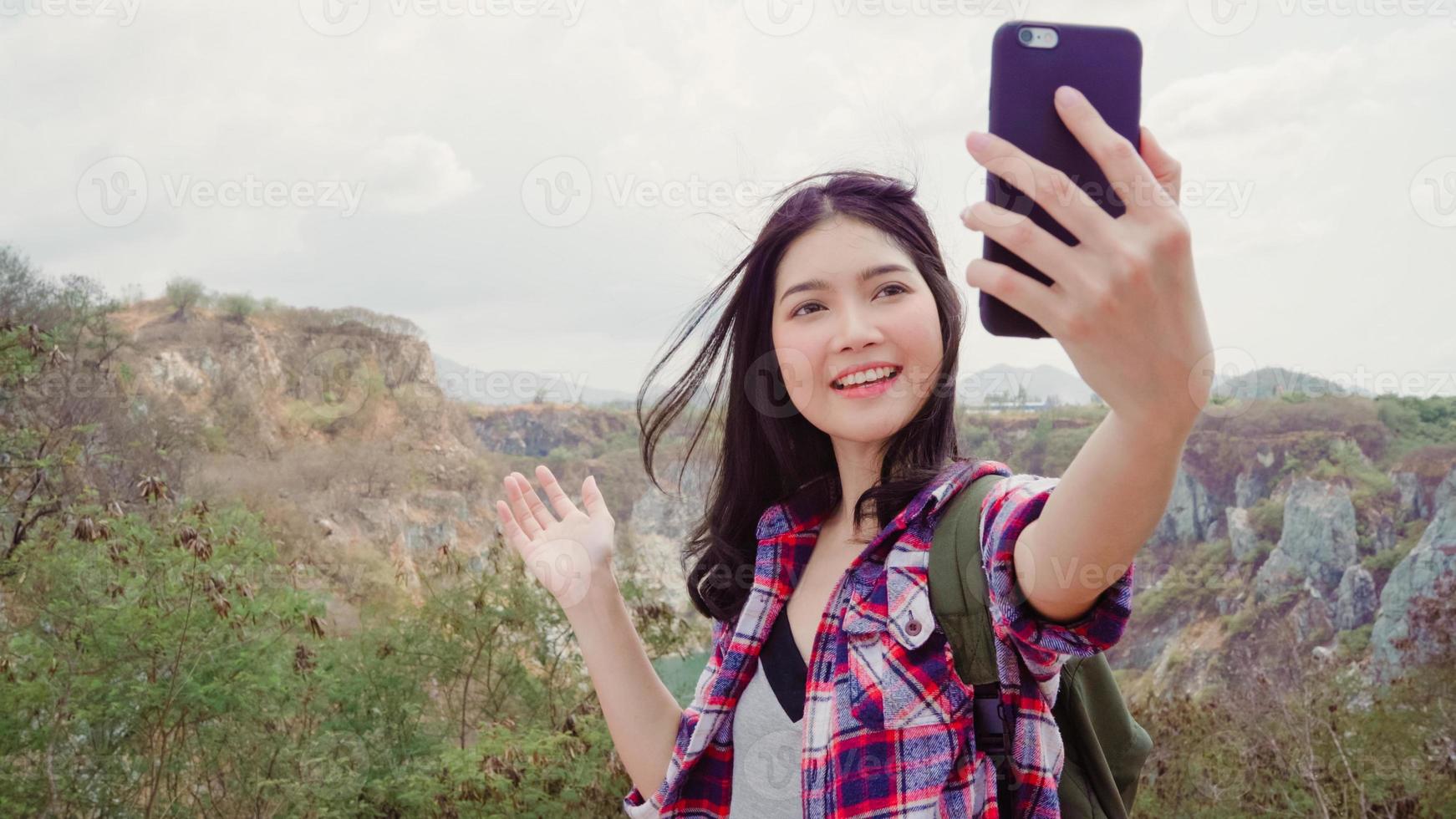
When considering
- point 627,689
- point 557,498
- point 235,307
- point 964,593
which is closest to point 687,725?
point 627,689

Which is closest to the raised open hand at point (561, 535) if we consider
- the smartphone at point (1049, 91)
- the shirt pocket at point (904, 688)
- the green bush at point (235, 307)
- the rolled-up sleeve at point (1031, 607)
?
the shirt pocket at point (904, 688)

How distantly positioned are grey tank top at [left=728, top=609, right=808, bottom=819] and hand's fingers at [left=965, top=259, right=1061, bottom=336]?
71 centimetres

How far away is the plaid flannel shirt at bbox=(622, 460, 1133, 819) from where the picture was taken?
0.90m

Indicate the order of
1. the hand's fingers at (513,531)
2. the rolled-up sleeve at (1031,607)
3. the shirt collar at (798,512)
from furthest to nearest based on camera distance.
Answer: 1. the hand's fingers at (513,531)
2. the shirt collar at (798,512)
3. the rolled-up sleeve at (1031,607)

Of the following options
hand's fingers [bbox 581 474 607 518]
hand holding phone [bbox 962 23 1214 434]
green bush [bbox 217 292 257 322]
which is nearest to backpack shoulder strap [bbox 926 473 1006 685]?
hand holding phone [bbox 962 23 1214 434]

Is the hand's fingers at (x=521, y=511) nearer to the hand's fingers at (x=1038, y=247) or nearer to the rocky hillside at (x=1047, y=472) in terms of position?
the rocky hillside at (x=1047, y=472)

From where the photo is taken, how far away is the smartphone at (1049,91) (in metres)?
0.70

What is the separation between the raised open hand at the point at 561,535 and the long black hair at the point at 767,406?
0.14 metres

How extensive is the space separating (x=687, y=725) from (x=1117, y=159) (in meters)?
1.00

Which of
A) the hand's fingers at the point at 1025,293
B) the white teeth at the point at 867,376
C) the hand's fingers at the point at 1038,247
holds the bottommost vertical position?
the white teeth at the point at 867,376

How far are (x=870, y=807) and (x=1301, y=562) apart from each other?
9.45 metres

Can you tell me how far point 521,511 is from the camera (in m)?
1.62

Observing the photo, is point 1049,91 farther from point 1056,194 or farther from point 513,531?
point 513,531

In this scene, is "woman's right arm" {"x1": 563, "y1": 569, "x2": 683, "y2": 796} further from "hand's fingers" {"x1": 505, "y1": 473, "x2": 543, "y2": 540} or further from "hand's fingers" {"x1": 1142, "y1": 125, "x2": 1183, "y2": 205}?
"hand's fingers" {"x1": 1142, "y1": 125, "x2": 1183, "y2": 205}
